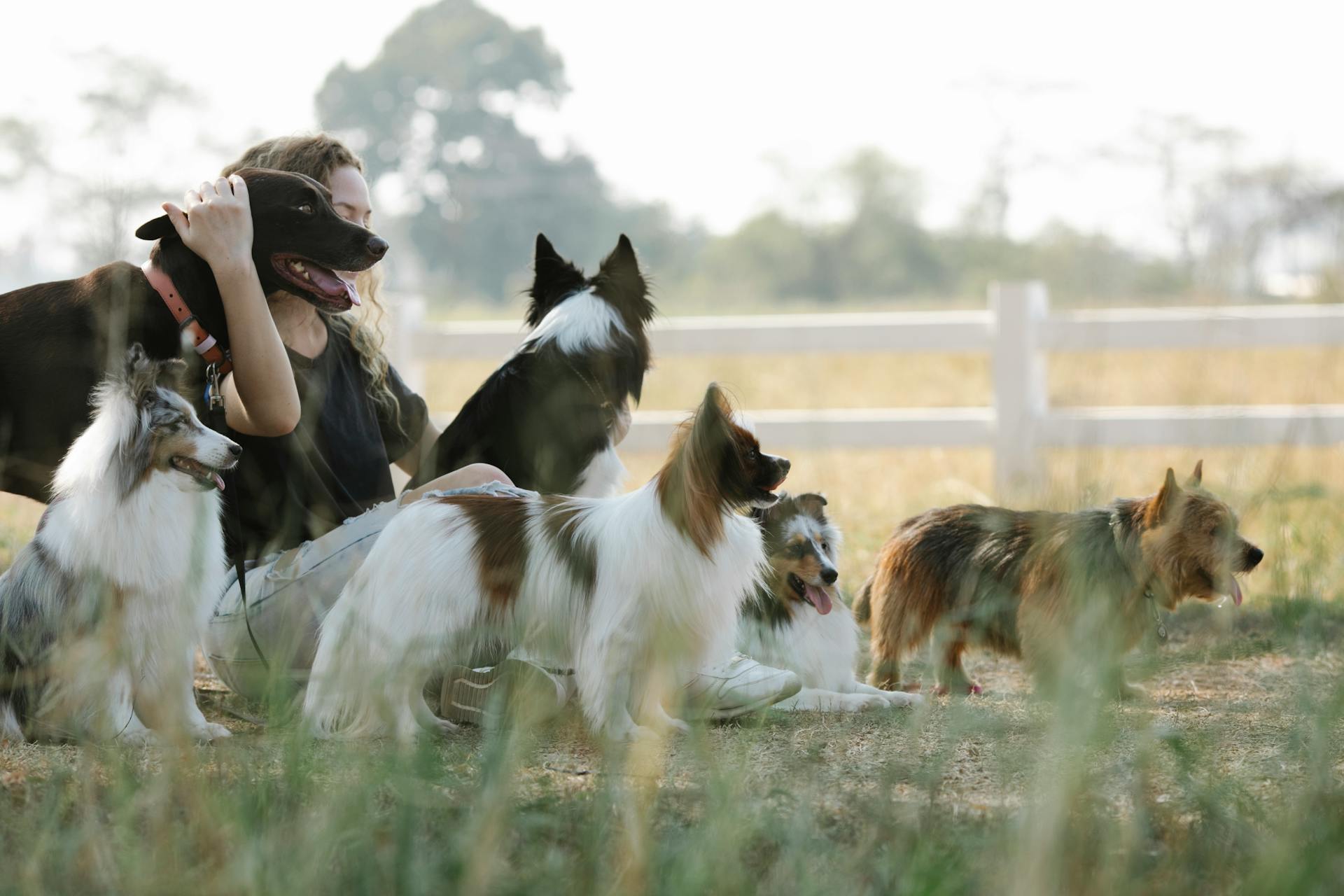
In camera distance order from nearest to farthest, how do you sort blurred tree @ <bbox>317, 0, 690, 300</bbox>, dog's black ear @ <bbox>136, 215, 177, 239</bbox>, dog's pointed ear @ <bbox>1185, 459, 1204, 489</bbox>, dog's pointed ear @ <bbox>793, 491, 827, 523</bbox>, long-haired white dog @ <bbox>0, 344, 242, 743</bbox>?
long-haired white dog @ <bbox>0, 344, 242, 743</bbox> → dog's black ear @ <bbox>136, 215, 177, 239</bbox> → dog's pointed ear @ <bbox>1185, 459, 1204, 489</bbox> → dog's pointed ear @ <bbox>793, 491, 827, 523</bbox> → blurred tree @ <bbox>317, 0, 690, 300</bbox>

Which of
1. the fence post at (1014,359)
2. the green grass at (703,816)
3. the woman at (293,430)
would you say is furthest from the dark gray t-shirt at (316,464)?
the fence post at (1014,359)

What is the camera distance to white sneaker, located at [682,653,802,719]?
2912 millimetres

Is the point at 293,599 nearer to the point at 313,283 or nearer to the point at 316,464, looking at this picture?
the point at 316,464

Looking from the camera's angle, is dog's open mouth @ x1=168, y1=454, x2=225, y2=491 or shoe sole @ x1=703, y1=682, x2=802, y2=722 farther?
shoe sole @ x1=703, y1=682, x2=802, y2=722

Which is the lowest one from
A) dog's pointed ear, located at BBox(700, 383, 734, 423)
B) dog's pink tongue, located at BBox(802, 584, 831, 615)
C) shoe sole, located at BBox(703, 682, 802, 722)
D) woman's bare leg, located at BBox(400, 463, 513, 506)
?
shoe sole, located at BBox(703, 682, 802, 722)

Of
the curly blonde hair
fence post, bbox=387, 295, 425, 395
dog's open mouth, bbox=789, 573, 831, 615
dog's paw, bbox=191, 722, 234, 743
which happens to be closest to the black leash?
dog's paw, bbox=191, 722, 234, 743

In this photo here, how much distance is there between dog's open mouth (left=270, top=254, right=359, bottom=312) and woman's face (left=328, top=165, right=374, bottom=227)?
38cm

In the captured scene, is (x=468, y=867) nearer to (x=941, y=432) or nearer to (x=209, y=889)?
(x=209, y=889)

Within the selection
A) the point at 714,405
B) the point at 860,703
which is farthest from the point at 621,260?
the point at 860,703

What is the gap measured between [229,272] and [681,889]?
5.98 feet

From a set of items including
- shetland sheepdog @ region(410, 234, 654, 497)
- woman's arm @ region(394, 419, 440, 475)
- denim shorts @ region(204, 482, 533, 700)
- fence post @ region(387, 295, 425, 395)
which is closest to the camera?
denim shorts @ region(204, 482, 533, 700)

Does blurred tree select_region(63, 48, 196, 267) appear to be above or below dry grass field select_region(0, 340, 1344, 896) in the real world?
above

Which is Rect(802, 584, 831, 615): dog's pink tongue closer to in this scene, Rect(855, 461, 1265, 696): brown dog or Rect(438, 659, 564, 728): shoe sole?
Rect(855, 461, 1265, 696): brown dog

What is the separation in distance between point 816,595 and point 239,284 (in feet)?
5.36
